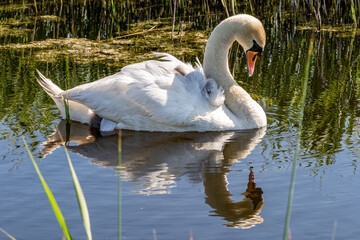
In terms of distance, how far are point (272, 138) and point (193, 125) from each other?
2.87ft

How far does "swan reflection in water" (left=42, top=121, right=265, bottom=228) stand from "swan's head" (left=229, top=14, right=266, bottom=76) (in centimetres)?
98

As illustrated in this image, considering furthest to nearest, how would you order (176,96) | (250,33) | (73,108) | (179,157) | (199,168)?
(73,108), (250,33), (176,96), (179,157), (199,168)

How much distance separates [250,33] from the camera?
6.76 meters

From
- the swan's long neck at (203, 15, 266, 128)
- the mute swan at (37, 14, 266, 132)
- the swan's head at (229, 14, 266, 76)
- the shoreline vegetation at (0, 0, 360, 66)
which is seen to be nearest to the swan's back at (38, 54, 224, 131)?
the mute swan at (37, 14, 266, 132)

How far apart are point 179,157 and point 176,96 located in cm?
79

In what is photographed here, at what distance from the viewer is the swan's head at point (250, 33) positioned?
671 centimetres

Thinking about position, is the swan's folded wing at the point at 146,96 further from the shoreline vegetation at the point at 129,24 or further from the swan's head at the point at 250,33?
the shoreline vegetation at the point at 129,24

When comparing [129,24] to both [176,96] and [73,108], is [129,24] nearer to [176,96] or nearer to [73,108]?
[73,108]

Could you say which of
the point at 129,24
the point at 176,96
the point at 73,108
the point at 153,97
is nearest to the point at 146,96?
the point at 153,97

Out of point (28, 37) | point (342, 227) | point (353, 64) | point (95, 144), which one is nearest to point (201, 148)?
point (95, 144)

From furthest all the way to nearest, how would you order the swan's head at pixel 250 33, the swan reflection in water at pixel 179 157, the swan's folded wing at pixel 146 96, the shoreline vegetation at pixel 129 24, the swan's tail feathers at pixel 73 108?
1. the shoreline vegetation at pixel 129 24
2. the swan's tail feathers at pixel 73 108
3. the swan's head at pixel 250 33
4. the swan's folded wing at pixel 146 96
5. the swan reflection in water at pixel 179 157

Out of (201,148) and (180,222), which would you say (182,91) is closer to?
Answer: (201,148)

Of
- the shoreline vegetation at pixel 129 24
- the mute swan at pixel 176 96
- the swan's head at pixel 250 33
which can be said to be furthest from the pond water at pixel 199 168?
the shoreline vegetation at pixel 129 24

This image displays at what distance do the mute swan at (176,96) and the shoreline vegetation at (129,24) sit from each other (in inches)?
92.2
